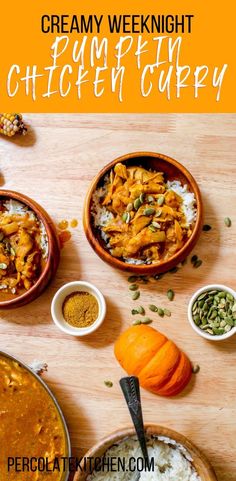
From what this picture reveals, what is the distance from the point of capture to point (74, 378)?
337 cm

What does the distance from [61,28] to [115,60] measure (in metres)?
0.35

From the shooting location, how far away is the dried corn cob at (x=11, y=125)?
11.4ft

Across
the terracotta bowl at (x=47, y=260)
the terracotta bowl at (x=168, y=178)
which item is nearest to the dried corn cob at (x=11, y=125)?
the terracotta bowl at (x=47, y=260)

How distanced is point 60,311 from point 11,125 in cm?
105

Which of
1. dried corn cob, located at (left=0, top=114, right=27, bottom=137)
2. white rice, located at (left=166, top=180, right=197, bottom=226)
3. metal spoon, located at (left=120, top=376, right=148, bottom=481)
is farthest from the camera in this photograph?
dried corn cob, located at (left=0, top=114, right=27, bottom=137)

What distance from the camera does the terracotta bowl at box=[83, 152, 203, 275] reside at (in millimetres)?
3174

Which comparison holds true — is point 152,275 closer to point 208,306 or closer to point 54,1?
point 208,306

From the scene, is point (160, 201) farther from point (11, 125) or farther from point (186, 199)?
point (11, 125)

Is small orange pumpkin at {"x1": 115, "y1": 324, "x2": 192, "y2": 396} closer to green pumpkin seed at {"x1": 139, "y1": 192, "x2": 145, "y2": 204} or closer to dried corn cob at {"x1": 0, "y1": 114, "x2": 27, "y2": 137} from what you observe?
green pumpkin seed at {"x1": 139, "y1": 192, "x2": 145, "y2": 204}

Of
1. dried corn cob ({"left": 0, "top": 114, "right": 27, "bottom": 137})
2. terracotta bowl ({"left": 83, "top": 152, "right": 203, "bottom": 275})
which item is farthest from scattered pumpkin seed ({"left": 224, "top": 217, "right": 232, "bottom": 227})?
dried corn cob ({"left": 0, "top": 114, "right": 27, "bottom": 137})

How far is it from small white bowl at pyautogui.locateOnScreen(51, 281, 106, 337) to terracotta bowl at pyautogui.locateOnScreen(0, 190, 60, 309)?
3.7 inches

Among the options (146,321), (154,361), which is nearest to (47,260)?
(146,321)

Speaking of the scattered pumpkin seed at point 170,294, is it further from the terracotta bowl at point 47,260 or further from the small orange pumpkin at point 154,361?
the terracotta bowl at point 47,260

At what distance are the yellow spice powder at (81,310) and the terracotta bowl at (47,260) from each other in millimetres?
171
